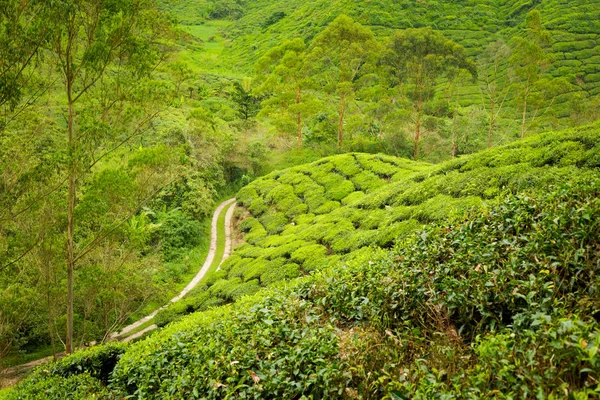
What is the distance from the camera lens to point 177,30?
11.6 meters

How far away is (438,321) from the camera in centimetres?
471

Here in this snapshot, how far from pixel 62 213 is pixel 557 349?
1238cm

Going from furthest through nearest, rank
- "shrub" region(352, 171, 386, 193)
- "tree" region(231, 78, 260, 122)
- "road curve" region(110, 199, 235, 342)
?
"tree" region(231, 78, 260, 122) < "shrub" region(352, 171, 386, 193) < "road curve" region(110, 199, 235, 342)

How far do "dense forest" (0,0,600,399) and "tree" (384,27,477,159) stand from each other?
12cm

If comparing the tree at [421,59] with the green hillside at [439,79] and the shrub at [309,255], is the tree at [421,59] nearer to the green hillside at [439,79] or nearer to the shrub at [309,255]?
the green hillside at [439,79]

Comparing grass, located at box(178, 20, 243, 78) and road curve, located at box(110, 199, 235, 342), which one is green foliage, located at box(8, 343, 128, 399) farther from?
grass, located at box(178, 20, 243, 78)

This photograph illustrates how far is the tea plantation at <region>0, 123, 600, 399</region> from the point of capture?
3398 mm

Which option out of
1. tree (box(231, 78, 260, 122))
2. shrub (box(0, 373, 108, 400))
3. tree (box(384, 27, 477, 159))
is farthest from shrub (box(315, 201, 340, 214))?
tree (box(231, 78, 260, 122))

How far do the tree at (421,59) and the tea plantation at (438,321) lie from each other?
17.2 m

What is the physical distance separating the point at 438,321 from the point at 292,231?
41.4 feet

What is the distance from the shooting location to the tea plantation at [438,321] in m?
3.40

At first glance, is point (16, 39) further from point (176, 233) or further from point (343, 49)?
point (343, 49)

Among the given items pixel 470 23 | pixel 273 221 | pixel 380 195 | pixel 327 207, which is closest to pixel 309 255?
pixel 380 195

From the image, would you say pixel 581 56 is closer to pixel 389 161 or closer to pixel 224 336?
pixel 389 161
